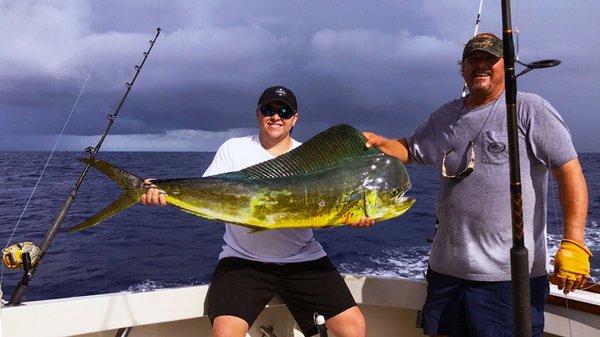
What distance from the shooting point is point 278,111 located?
2.66 meters

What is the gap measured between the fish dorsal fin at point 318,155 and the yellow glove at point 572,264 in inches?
33.9

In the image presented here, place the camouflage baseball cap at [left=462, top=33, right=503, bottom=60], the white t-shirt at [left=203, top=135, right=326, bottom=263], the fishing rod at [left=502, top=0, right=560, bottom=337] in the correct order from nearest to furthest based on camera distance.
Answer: the fishing rod at [left=502, top=0, right=560, bottom=337] < the camouflage baseball cap at [left=462, top=33, right=503, bottom=60] < the white t-shirt at [left=203, top=135, right=326, bottom=263]

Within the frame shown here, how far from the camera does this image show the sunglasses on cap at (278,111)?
2.65 m

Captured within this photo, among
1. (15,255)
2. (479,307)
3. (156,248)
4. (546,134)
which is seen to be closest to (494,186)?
(546,134)

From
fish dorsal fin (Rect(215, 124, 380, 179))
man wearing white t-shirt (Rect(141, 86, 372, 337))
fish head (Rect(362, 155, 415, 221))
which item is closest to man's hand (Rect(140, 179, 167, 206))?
fish dorsal fin (Rect(215, 124, 380, 179))

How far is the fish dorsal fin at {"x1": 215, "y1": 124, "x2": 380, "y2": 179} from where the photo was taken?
2.32 metres

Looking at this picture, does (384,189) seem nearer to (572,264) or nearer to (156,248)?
(572,264)

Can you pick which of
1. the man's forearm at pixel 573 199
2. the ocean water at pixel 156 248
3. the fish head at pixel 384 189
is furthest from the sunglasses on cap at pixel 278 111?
the ocean water at pixel 156 248

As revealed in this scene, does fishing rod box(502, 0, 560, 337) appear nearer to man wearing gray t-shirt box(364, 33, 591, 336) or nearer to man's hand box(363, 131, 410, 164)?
man wearing gray t-shirt box(364, 33, 591, 336)

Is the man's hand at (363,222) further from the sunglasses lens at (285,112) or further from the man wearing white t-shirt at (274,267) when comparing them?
the sunglasses lens at (285,112)

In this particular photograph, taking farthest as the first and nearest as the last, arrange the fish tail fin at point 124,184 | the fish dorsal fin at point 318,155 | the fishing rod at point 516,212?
the fish dorsal fin at point 318,155 → the fish tail fin at point 124,184 → the fishing rod at point 516,212

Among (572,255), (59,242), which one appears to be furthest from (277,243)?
(59,242)

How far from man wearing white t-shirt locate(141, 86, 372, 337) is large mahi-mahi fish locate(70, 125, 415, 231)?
1.12 ft

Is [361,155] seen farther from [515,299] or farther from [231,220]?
[515,299]
